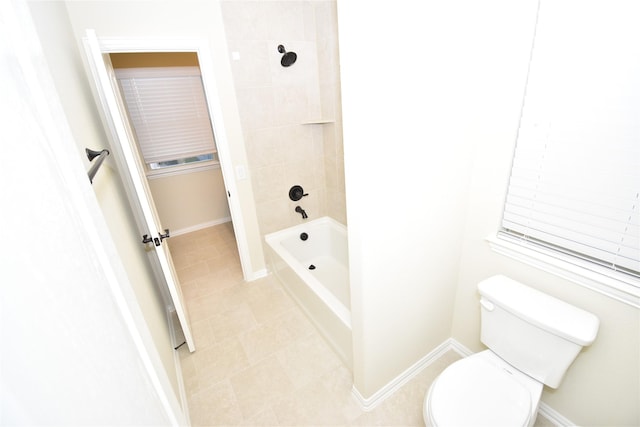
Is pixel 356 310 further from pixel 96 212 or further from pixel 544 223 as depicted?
pixel 96 212

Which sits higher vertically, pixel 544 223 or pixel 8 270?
pixel 8 270

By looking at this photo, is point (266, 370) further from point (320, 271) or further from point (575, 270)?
point (575, 270)

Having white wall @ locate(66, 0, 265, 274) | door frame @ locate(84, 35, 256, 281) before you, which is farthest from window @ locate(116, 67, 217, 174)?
white wall @ locate(66, 0, 265, 274)

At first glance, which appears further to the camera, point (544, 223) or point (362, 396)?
point (362, 396)

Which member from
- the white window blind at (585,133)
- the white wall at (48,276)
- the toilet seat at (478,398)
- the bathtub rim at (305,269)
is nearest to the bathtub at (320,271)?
the bathtub rim at (305,269)

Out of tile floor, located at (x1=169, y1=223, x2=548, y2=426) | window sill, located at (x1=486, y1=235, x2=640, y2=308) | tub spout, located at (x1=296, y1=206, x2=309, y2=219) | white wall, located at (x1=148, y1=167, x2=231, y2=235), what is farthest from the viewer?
white wall, located at (x1=148, y1=167, x2=231, y2=235)

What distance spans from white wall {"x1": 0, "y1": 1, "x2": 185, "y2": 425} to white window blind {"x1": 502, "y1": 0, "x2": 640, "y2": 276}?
5.06 ft

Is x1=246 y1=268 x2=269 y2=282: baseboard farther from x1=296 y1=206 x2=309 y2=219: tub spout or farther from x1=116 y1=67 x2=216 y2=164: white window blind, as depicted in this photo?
x1=116 y1=67 x2=216 y2=164: white window blind

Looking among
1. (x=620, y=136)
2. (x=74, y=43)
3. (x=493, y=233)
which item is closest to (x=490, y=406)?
(x=493, y=233)

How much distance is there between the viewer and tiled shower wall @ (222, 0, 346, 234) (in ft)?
7.19

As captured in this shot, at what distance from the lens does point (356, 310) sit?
4.47ft

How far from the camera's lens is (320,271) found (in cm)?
285

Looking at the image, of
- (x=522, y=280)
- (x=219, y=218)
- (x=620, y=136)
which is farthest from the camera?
(x=219, y=218)

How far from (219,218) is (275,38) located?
112 inches
